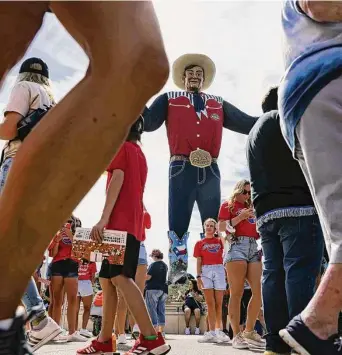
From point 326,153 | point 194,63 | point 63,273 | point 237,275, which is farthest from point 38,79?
point 194,63

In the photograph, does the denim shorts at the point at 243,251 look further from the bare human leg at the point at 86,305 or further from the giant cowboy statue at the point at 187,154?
the bare human leg at the point at 86,305

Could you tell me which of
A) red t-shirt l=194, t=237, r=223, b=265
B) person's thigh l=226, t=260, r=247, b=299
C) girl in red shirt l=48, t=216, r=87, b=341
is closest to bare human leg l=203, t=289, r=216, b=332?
red t-shirt l=194, t=237, r=223, b=265

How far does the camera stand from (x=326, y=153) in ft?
5.66

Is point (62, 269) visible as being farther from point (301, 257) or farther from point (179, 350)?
point (301, 257)

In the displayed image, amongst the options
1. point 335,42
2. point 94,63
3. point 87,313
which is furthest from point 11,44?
point 87,313

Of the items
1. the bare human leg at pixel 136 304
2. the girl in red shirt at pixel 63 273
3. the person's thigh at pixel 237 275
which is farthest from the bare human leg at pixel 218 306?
the bare human leg at pixel 136 304

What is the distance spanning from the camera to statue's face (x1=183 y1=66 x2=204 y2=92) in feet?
25.0

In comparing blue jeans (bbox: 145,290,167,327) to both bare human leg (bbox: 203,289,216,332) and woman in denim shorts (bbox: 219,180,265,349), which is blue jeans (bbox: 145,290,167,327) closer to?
bare human leg (bbox: 203,289,216,332)

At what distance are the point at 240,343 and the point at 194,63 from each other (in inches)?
166

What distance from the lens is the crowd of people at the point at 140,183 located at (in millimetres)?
1119

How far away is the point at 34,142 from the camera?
1.15 meters

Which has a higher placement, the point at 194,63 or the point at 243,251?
the point at 194,63

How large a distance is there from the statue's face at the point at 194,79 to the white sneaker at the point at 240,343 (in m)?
3.79

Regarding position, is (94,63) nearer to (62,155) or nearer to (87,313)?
(62,155)
